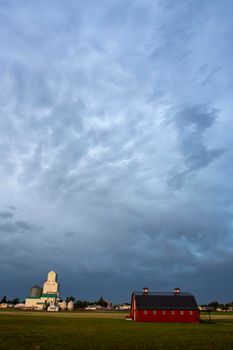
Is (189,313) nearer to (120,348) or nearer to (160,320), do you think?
(160,320)

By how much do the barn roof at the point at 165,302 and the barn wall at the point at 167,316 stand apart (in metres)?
0.86

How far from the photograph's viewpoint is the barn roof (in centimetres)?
8719

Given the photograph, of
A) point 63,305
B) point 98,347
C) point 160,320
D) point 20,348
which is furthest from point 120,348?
point 63,305

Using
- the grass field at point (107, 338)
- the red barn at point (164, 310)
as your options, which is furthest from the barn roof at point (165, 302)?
the grass field at point (107, 338)

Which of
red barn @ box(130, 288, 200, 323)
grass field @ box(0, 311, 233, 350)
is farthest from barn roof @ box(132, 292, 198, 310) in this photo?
grass field @ box(0, 311, 233, 350)

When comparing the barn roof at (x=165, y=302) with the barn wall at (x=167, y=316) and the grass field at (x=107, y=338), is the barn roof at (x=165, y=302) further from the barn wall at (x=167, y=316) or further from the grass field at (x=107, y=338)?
the grass field at (x=107, y=338)

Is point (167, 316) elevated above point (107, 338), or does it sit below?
above

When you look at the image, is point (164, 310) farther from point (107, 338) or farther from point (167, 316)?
point (107, 338)

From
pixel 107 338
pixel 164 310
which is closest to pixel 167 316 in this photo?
pixel 164 310

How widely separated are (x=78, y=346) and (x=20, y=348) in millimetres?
3988

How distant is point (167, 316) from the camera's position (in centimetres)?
8681

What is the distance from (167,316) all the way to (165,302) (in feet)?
11.5

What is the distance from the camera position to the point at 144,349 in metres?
24.5

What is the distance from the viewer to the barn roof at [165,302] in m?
87.2
